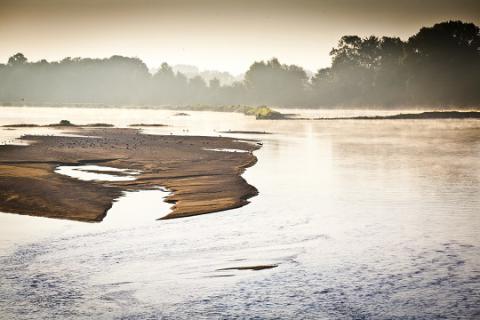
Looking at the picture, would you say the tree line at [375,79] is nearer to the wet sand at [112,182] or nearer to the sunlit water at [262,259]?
the wet sand at [112,182]

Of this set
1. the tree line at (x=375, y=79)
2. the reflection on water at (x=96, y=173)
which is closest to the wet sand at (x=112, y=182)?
the reflection on water at (x=96, y=173)

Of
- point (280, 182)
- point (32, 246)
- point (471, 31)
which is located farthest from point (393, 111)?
point (32, 246)

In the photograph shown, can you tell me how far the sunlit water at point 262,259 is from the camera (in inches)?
364

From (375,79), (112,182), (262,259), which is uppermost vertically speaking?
(375,79)

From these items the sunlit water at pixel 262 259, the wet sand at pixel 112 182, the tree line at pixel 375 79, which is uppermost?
the tree line at pixel 375 79

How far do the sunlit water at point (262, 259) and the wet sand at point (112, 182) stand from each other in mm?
696

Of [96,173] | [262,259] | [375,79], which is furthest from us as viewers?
[375,79]

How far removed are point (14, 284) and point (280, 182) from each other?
1407 cm

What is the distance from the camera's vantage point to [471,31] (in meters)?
119

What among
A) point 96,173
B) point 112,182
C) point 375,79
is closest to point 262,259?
point 112,182

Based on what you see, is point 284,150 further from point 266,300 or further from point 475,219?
point 266,300

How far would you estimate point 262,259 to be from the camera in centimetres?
1191

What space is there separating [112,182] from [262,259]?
36.3 ft

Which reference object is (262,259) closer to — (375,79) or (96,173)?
(96,173)
